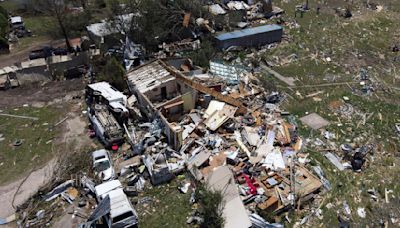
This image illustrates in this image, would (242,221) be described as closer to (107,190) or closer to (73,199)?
(107,190)

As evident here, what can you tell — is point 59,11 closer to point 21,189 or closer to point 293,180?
point 21,189

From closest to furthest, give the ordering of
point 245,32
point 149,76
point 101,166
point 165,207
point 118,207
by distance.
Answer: point 118,207 → point 165,207 → point 101,166 → point 149,76 → point 245,32

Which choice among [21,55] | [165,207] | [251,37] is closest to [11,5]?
[21,55]

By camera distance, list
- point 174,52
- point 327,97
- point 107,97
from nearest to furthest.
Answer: point 107,97
point 327,97
point 174,52

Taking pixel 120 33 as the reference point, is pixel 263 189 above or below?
below

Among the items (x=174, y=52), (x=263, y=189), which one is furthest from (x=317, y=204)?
(x=174, y=52)

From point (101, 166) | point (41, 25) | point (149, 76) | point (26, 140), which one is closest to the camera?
point (101, 166)

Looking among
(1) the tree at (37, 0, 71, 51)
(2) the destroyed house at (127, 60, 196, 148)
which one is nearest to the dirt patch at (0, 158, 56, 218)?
(2) the destroyed house at (127, 60, 196, 148)
